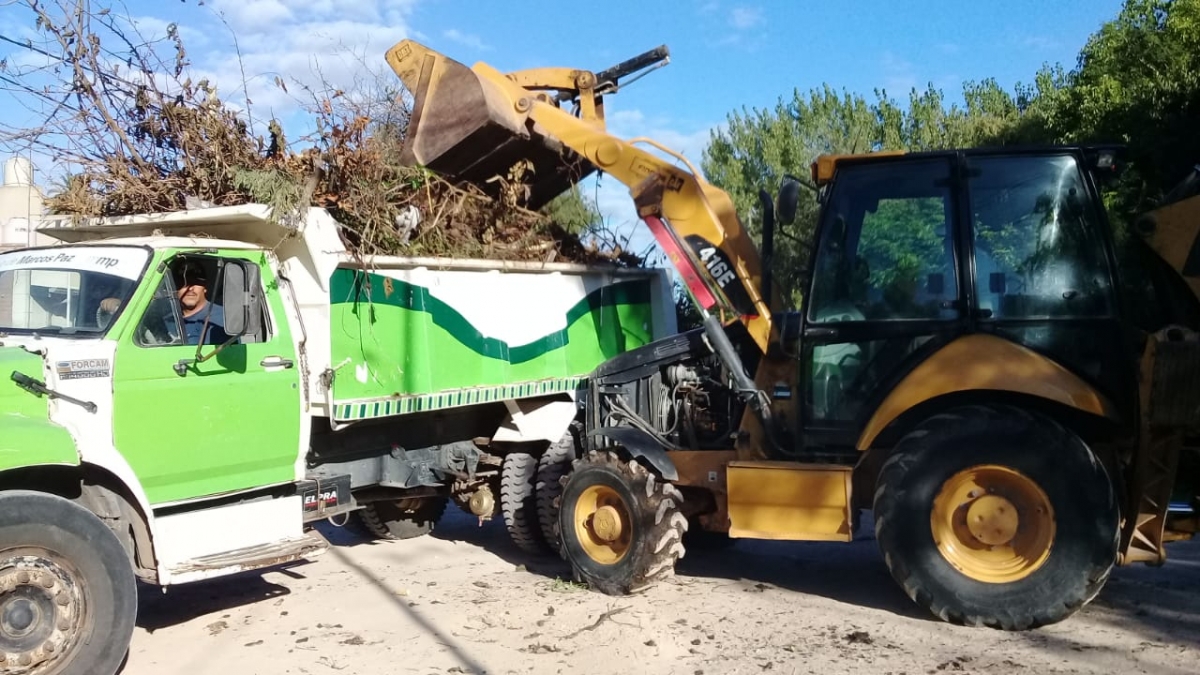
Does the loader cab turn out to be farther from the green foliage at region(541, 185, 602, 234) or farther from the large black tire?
the large black tire

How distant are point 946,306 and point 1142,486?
1.42m

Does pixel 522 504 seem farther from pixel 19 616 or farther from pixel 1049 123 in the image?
pixel 1049 123

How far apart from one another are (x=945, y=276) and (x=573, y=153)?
3.14 meters

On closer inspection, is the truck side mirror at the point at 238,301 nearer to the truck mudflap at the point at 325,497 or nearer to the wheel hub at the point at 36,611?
the truck mudflap at the point at 325,497

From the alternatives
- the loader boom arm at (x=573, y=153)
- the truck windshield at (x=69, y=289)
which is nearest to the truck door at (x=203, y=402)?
the truck windshield at (x=69, y=289)

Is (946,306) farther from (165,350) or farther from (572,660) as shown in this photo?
(165,350)

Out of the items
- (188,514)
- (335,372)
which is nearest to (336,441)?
(335,372)

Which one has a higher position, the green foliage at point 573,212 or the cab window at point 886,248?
the green foliage at point 573,212

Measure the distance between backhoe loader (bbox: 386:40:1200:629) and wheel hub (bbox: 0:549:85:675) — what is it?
321 centimetres

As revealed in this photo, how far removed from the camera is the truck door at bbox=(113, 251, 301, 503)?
220 inches

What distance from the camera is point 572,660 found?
220 inches

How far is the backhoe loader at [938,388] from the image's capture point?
5.61m

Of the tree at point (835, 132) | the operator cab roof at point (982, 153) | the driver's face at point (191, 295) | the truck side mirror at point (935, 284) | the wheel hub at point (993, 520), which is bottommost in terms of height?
the wheel hub at point (993, 520)

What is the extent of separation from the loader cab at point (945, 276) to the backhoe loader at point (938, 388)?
0.01 metres
